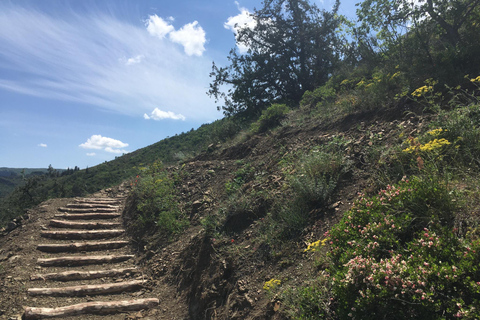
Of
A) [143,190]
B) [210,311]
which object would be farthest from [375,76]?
[143,190]

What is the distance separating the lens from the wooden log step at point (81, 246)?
5938 mm

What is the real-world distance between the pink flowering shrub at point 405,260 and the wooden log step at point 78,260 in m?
4.96

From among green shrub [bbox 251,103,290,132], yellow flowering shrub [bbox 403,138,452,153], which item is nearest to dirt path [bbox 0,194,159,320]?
yellow flowering shrub [bbox 403,138,452,153]

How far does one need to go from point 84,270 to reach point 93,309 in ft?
4.72

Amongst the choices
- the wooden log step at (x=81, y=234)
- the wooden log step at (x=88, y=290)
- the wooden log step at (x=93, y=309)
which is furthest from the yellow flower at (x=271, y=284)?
the wooden log step at (x=81, y=234)

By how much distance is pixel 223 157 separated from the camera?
8789 mm

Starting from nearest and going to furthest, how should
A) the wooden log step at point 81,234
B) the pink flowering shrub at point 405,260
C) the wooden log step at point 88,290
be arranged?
the pink flowering shrub at point 405,260 → the wooden log step at point 88,290 → the wooden log step at point 81,234

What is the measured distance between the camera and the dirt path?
4227 mm

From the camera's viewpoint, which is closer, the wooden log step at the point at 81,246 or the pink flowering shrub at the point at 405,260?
the pink flowering shrub at the point at 405,260

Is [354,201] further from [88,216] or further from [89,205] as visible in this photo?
[89,205]

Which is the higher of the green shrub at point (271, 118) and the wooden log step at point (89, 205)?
the green shrub at point (271, 118)

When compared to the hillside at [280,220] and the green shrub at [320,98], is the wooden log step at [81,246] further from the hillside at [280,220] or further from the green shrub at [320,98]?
the green shrub at [320,98]

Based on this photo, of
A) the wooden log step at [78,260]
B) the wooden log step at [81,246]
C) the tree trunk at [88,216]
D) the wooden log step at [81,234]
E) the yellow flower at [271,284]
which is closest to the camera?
the yellow flower at [271,284]

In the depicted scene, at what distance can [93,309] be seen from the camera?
421cm
